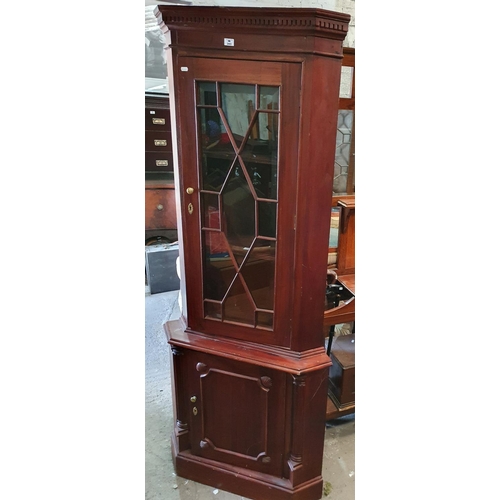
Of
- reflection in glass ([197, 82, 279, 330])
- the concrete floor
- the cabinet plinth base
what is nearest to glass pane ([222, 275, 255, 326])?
reflection in glass ([197, 82, 279, 330])

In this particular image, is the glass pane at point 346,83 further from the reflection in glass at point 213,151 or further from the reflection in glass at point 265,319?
the reflection in glass at point 265,319

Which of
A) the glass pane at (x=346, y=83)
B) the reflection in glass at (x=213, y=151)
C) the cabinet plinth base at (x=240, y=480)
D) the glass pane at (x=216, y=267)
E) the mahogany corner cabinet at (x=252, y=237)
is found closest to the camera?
the mahogany corner cabinet at (x=252, y=237)

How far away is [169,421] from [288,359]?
0.96 m

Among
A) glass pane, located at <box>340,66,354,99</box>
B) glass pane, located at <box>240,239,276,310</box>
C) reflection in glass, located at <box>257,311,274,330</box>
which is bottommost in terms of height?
reflection in glass, located at <box>257,311,274,330</box>

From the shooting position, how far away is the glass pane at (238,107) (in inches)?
43.6

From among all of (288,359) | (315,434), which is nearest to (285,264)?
(288,359)

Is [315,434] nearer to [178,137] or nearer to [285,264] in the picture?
[285,264]

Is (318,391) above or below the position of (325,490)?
above

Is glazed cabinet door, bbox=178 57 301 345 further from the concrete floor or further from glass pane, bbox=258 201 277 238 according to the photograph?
the concrete floor

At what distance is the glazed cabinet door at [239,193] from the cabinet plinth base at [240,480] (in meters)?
0.61

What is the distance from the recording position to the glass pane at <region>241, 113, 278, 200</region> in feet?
3.73

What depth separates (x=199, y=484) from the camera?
5.26 feet

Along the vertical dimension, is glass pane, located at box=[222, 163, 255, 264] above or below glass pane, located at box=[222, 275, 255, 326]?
above

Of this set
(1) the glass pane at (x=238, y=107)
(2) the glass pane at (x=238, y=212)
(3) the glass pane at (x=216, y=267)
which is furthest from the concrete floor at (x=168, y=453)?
(1) the glass pane at (x=238, y=107)
